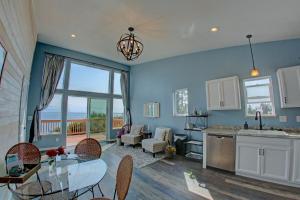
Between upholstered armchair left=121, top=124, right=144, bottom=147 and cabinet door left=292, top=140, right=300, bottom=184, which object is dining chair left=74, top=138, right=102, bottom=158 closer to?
upholstered armchair left=121, top=124, right=144, bottom=147

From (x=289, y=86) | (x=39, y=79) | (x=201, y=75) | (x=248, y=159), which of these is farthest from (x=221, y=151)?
(x=39, y=79)

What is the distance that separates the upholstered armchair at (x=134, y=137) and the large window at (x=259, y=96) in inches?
143

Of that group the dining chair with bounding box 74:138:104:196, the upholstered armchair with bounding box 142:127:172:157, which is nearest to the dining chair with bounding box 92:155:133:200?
the dining chair with bounding box 74:138:104:196

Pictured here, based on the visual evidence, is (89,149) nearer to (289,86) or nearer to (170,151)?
(170,151)

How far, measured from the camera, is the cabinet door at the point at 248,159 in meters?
3.02

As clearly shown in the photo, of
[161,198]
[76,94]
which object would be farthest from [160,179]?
[76,94]

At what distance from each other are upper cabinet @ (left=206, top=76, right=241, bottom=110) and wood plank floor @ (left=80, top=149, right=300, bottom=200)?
1.62 meters

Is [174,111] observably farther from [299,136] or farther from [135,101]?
[299,136]

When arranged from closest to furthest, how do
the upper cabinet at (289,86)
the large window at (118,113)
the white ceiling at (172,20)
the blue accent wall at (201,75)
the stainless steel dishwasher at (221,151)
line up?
the white ceiling at (172,20), the upper cabinet at (289,86), the stainless steel dishwasher at (221,151), the blue accent wall at (201,75), the large window at (118,113)

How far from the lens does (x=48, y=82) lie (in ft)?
16.3

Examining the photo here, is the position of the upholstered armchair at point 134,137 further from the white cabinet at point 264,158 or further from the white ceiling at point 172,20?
the white cabinet at point 264,158

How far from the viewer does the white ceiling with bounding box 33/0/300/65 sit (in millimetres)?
2670

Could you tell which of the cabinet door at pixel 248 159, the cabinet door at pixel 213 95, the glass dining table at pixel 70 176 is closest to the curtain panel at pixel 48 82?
the glass dining table at pixel 70 176

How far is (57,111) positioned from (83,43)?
2550mm
